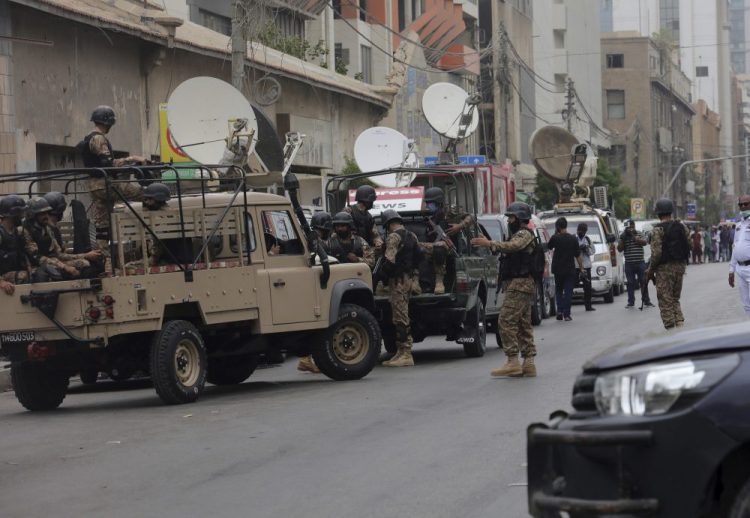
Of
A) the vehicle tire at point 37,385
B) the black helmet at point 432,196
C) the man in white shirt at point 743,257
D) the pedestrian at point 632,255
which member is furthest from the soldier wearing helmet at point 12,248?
the pedestrian at point 632,255

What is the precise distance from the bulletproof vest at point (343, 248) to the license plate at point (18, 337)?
477 centimetres

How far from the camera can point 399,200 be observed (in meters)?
19.0

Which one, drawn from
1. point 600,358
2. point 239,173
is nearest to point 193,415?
point 239,173

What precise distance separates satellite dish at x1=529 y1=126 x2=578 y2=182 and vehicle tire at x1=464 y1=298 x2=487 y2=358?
22031 mm

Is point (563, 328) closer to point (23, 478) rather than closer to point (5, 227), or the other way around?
point (5, 227)

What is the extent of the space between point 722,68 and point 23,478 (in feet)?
575

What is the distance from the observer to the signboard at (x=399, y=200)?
1881cm

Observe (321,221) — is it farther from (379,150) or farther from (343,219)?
(379,150)

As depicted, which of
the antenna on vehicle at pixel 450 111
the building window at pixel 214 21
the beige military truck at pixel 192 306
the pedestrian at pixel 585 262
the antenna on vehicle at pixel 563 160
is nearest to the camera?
the beige military truck at pixel 192 306

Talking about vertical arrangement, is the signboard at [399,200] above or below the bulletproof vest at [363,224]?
above

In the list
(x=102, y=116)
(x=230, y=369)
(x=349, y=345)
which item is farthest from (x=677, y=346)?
(x=230, y=369)

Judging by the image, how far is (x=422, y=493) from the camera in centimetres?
809

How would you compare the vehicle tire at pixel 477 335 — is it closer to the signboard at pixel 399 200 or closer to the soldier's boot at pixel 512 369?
the signboard at pixel 399 200

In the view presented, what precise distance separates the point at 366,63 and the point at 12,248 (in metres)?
37.6
